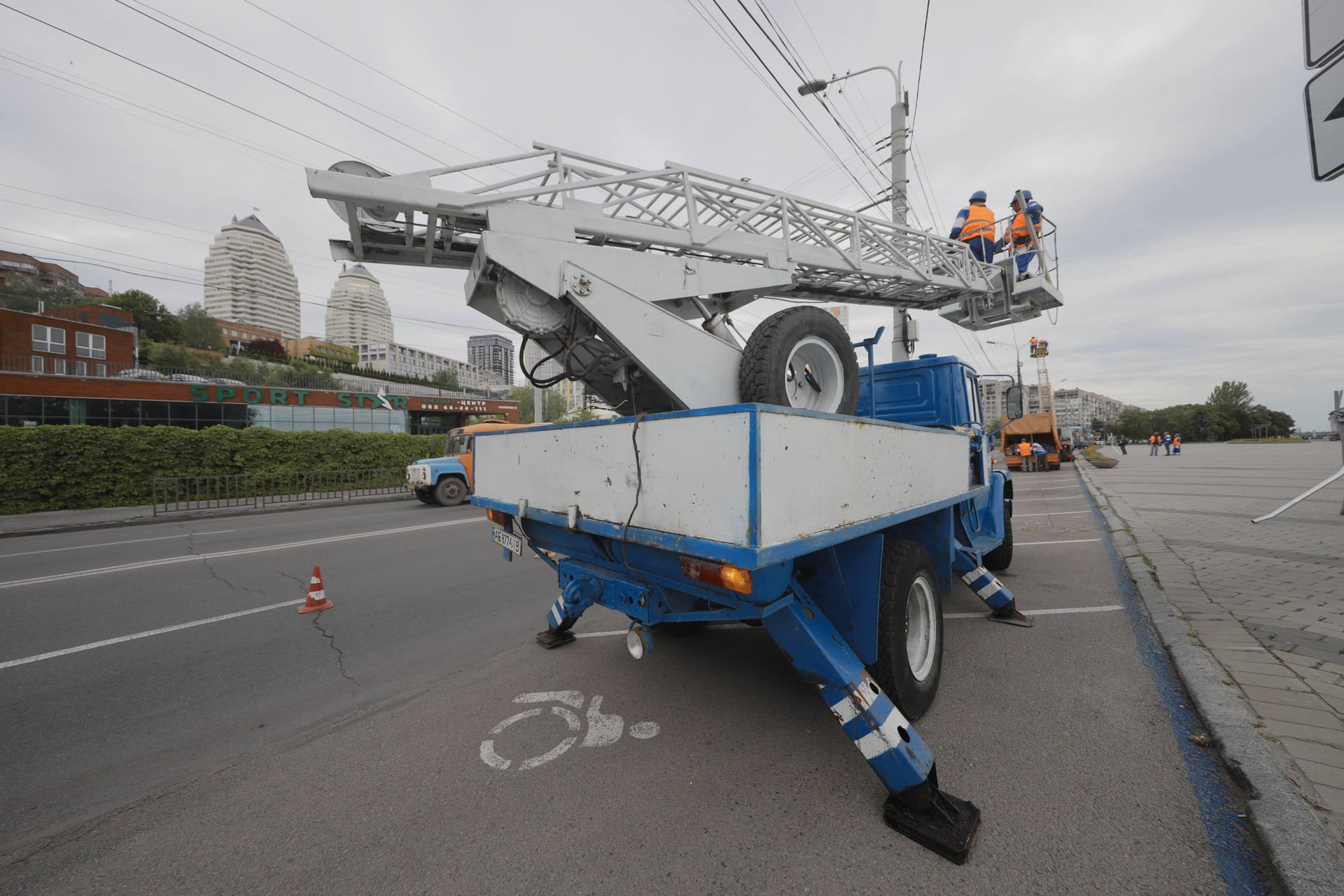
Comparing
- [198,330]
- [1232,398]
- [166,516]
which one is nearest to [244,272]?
[198,330]

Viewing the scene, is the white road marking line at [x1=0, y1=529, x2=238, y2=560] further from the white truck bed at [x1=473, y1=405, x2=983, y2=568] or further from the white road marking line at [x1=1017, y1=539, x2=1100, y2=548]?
the white road marking line at [x1=1017, y1=539, x2=1100, y2=548]

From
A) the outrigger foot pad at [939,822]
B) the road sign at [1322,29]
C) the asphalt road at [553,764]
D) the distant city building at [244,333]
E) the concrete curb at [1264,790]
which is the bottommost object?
the asphalt road at [553,764]

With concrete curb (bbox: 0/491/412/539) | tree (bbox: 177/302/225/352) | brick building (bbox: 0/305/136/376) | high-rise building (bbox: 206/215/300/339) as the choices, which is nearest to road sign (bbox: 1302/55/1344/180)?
concrete curb (bbox: 0/491/412/539)

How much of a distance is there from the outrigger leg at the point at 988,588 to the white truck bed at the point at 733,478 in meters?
1.49

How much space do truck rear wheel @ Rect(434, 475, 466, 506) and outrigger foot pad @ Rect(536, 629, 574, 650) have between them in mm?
10735

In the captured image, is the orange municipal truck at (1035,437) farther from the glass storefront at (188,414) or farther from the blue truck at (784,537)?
the glass storefront at (188,414)

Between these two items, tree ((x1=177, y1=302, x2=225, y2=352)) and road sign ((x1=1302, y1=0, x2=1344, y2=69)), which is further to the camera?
tree ((x1=177, y1=302, x2=225, y2=352))

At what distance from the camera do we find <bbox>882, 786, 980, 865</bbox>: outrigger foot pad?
1.94 metres

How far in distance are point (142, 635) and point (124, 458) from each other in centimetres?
1444

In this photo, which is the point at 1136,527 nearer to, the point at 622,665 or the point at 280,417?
the point at 622,665

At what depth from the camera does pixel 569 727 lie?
2904 millimetres

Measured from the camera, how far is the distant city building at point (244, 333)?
75800 millimetres

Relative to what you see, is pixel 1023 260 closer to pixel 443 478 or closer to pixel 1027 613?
pixel 1027 613

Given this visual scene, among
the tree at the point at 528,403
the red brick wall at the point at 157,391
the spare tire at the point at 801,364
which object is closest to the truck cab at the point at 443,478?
the spare tire at the point at 801,364
